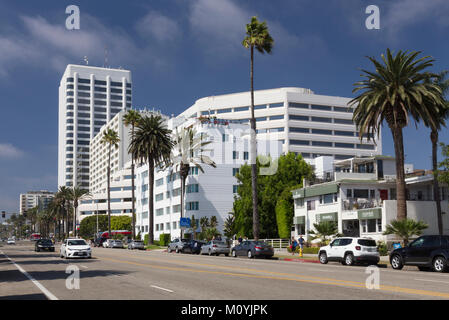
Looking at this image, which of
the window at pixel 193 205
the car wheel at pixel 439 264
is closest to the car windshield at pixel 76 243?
the car wheel at pixel 439 264

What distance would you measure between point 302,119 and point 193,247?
79.3 m

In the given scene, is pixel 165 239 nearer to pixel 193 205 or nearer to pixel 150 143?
pixel 193 205

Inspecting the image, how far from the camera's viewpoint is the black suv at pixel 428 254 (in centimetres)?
2436

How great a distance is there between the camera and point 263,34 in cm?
5028

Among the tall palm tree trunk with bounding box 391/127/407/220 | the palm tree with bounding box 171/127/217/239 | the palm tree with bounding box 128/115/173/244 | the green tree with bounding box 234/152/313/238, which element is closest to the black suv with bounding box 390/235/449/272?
the tall palm tree trunk with bounding box 391/127/407/220

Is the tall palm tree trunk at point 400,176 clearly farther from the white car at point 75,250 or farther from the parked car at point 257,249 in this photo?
the white car at point 75,250

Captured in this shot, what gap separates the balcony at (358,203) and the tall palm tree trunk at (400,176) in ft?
31.8

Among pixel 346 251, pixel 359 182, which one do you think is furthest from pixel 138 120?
pixel 346 251

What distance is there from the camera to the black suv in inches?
959

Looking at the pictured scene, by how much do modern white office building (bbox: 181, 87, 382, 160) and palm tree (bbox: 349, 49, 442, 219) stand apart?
81.9 m

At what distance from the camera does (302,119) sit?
126 metres

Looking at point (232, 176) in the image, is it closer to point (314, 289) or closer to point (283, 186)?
point (283, 186)

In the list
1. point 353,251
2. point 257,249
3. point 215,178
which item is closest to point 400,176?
point 353,251
